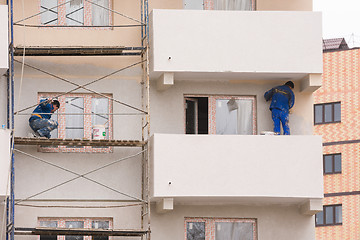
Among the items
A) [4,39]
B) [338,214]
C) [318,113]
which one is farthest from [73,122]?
[318,113]

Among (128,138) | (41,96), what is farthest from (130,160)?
(41,96)

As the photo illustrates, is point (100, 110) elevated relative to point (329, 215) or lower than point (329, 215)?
elevated

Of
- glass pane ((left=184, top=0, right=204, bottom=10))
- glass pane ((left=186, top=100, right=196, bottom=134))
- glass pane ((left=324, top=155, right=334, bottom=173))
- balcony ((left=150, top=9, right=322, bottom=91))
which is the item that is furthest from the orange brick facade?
balcony ((left=150, top=9, right=322, bottom=91))

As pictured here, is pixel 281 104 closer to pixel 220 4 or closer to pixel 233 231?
pixel 220 4

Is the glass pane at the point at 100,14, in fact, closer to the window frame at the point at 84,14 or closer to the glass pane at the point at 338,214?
the window frame at the point at 84,14

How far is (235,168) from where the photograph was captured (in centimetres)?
2867

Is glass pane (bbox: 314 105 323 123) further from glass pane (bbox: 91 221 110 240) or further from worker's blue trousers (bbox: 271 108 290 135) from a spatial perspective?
glass pane (bbox: 91 221 110 240)

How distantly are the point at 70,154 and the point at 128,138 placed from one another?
4.54ft

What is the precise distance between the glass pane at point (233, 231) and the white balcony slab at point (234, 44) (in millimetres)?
3443

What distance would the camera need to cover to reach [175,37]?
29.2 metres

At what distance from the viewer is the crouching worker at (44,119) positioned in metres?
28.8

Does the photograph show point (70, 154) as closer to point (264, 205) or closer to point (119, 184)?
point (119, 184)

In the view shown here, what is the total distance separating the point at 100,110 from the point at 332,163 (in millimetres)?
39763

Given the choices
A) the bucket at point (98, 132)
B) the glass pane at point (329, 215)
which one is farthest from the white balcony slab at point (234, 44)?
the glass pane at point (329, 215)
